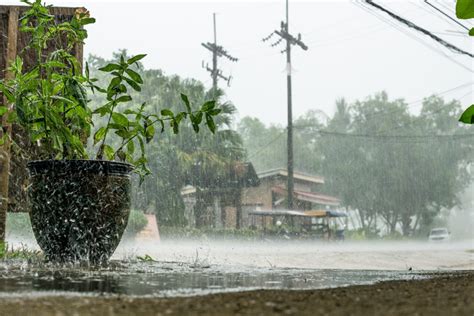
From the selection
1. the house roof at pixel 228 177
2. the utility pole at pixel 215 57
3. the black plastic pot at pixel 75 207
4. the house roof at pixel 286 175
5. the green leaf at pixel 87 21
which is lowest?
Answer: the black plastic pot at pixel 75 207

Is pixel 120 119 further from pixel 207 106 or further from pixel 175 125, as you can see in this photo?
pixel 207 106

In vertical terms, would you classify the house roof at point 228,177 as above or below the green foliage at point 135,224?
above

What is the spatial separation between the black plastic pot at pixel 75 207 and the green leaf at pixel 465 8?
2.23 metres

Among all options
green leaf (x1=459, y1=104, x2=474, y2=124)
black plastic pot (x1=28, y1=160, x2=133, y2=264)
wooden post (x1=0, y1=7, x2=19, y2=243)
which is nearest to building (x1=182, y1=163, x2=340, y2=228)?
wooden post (x1=0, y1=7, x2=19, y2=243)

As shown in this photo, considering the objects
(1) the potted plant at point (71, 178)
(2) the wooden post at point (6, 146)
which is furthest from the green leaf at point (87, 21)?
(2) the wooden post at point (6, 146)

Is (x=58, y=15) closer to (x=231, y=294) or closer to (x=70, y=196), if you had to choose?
(x=70, y=196)

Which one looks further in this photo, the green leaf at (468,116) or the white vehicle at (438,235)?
the white vehicle at (438,235)

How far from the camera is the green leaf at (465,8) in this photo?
75.7 inches

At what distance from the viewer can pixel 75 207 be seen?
354cm

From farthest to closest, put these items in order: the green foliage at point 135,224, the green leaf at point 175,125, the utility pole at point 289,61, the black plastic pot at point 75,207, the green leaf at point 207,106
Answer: the utility pole at point 289,61, the green foliage at point 135,224, the green leaf at point 175,125, the green leaf at point 207,106, the black plastic pot at point 75,207

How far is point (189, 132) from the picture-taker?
90.0 feet

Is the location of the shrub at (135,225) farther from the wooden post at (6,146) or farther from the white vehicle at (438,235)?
the white vehicle at (438,235)

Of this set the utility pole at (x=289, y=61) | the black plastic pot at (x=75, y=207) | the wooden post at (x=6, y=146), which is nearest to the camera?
the black plastic pot at (x=75, y=207)

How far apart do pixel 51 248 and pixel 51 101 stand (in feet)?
2.89
